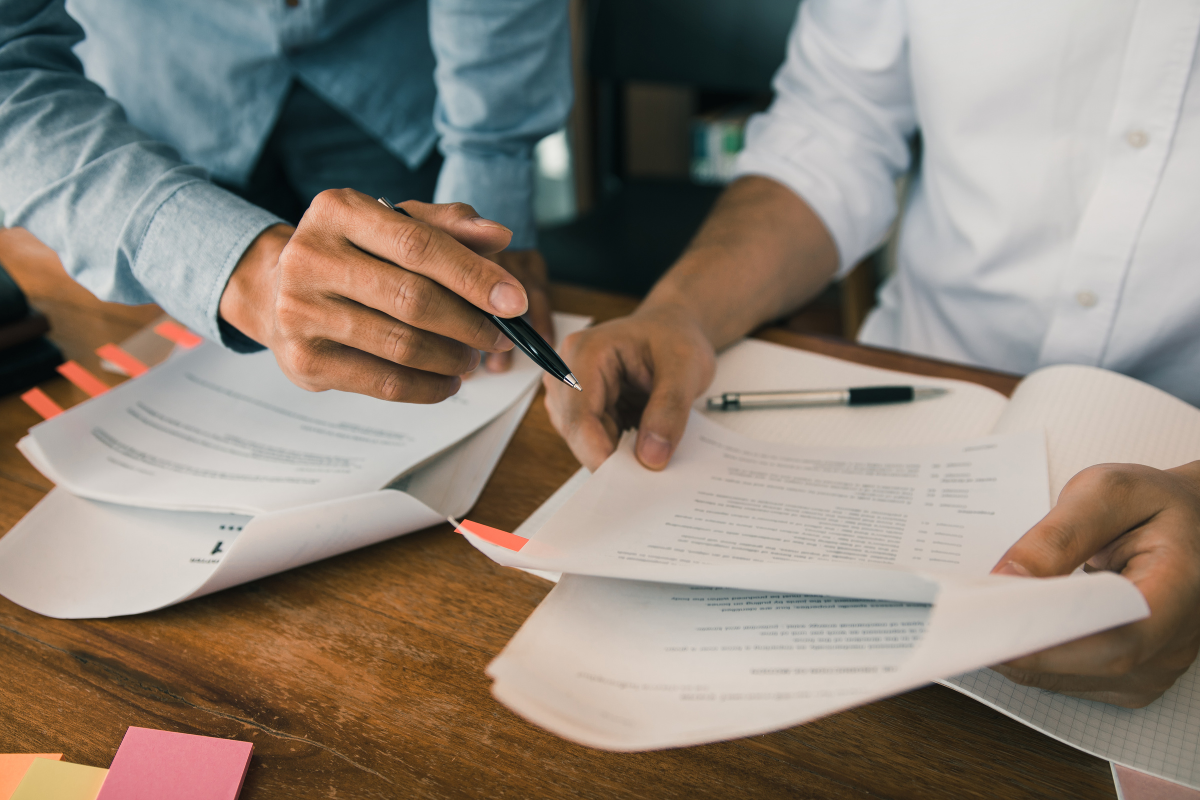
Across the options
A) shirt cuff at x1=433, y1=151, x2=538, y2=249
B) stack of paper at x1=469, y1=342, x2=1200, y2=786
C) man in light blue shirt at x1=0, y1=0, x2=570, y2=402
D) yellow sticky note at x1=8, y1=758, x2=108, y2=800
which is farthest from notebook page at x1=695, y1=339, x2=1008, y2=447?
yellow sticky note at x1=8, y1=758, x2=108, y2=800

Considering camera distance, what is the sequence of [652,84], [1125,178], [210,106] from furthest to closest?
A: [652,84] → [210,106] → [1125,178]

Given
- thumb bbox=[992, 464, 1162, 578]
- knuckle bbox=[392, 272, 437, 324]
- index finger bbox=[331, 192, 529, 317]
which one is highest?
index finger bbox=[331, 192, 529, 317]

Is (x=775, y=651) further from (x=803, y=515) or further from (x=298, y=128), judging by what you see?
(x=298, y=128)

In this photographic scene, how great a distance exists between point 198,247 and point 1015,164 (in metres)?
0.78

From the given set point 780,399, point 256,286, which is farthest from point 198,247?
point 780,399

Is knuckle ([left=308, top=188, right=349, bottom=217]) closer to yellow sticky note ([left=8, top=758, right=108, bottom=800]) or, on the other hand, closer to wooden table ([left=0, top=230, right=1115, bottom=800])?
wooden table ([left=0, top=230, right=1115, bottom=800])

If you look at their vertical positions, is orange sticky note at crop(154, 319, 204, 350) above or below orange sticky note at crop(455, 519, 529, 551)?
below

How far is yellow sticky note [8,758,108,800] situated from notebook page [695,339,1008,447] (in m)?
0.47

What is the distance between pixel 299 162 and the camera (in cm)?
102

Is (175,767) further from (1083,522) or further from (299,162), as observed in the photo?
(299,162)

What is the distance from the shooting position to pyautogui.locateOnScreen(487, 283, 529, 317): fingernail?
0.45 m

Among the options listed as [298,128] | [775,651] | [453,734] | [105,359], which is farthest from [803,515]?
[298,128]

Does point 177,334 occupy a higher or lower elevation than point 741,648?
lower

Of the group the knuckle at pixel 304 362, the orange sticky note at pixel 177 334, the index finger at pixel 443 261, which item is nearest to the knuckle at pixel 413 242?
the index finger at pixel 443 261
